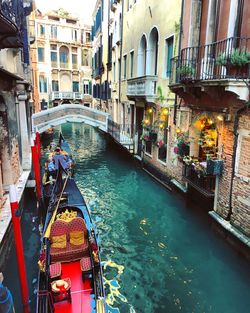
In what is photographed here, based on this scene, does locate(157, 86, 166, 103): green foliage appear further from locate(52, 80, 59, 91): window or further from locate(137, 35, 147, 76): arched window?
locate(52, 80, 59, 91): window

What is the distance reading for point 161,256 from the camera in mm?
5848

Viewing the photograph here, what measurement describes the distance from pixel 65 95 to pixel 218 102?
25137 millimetres

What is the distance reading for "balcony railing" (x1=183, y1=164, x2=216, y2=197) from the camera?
21.5 ft

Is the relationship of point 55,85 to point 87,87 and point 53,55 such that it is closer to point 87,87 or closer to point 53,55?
point 53,55

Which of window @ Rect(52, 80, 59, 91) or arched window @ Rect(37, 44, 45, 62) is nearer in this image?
arched window @ Rect(37, 44, 45, 62)

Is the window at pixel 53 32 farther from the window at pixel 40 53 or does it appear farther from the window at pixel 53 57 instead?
the window at pixel 40 53

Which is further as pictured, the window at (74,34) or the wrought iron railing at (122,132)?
the window at (74,34)

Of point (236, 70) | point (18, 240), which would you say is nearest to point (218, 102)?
point (236, 70)

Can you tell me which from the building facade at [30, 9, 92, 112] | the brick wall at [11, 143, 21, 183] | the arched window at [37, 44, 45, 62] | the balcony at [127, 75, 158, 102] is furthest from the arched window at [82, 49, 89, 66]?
the brick wall at [11, 143, 21, 183]

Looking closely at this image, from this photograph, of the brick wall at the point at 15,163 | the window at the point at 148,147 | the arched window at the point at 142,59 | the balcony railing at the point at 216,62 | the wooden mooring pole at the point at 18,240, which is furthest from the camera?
the arched window at the point at 142,59

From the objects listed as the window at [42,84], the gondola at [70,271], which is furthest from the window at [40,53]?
the gondola at [70,271]

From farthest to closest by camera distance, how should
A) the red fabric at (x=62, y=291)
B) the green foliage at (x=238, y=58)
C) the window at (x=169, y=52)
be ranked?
the window at (x=169, y=52) < the green foliage at (x=238, y=58) < the red fabric at (x=62, y=291)

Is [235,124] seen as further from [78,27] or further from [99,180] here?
[78,27]

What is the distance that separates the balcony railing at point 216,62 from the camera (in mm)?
5148
